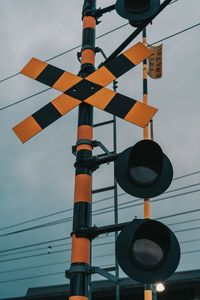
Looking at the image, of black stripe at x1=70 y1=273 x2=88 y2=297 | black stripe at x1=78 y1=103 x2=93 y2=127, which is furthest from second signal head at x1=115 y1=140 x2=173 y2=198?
black stripe at x1=78 y1=103 x2=93 y2=127

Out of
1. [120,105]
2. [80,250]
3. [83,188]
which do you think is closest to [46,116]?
[120,105]

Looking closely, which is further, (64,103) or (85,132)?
Result: (64,103)

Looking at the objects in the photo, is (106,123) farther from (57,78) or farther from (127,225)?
(127,225)

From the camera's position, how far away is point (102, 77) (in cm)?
372

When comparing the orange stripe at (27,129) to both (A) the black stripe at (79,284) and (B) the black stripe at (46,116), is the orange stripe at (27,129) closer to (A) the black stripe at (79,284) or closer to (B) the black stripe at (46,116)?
(B) the black stripe at (46,116)

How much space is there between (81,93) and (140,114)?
2.46 feet

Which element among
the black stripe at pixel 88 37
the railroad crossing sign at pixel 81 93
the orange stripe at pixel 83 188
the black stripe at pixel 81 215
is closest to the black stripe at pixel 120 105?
the railroad crossing sign at pixel 81 93

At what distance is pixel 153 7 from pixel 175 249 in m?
2.57

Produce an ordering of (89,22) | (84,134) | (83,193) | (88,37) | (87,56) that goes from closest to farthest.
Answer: (83,193) < (84,134) < (87,56) < (88,37) < (89,22)

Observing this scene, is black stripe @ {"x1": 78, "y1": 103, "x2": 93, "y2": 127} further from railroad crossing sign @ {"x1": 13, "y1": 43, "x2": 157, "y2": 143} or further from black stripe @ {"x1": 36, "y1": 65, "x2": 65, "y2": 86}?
black stripe @ {"x1": 36, "y1": 65, "x2": 65, "y2": 86}

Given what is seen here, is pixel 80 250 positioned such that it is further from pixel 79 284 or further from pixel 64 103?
pixel 64 103

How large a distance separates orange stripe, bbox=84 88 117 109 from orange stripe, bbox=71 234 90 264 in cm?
137

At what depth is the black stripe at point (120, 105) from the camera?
339cm

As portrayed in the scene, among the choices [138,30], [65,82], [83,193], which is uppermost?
[138,30]
